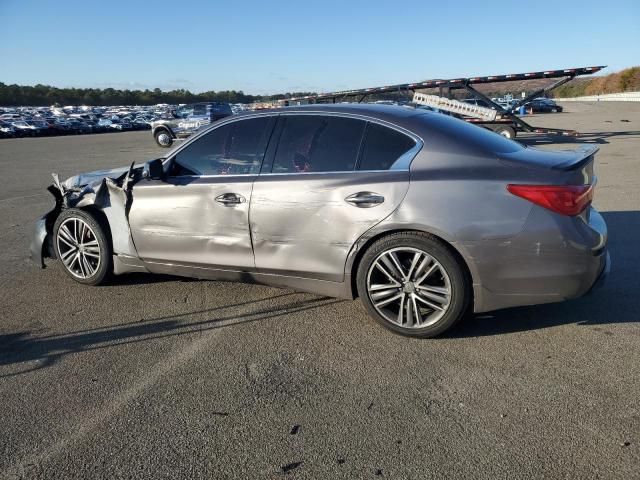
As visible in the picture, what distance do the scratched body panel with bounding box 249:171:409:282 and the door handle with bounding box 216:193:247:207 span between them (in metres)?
0.11

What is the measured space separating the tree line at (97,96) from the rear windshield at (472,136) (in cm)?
9594

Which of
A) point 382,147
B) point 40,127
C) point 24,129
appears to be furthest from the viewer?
point 40,127

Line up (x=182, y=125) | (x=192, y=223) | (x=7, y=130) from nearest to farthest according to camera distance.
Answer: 1. (x=192, y=223)
2. (x=182, y=125)
3. (x=7, y=130)

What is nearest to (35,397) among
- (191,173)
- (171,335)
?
(171,335)

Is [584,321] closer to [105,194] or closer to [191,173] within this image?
[191,173]

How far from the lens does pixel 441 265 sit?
3.64 meters

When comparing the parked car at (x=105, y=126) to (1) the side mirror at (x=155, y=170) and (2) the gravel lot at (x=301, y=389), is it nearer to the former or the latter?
(2) the gravel lot at (x=301, y=389)

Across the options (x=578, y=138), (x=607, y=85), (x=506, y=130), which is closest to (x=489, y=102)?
(x=506, y=130)

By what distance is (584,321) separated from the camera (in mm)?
3982

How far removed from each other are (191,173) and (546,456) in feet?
10.9

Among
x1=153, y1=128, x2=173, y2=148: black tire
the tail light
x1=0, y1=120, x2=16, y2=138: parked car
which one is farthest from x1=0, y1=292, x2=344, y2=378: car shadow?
x1=0, y1=120, x2=16, y2=138: parked car

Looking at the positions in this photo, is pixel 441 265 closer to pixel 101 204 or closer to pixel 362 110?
pixel 362 110

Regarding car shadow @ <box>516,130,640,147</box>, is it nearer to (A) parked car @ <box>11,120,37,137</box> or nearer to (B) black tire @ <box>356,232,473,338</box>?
(B) black tire @ <box>356,232,473,338</box>

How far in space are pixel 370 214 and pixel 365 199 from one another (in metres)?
0.11
